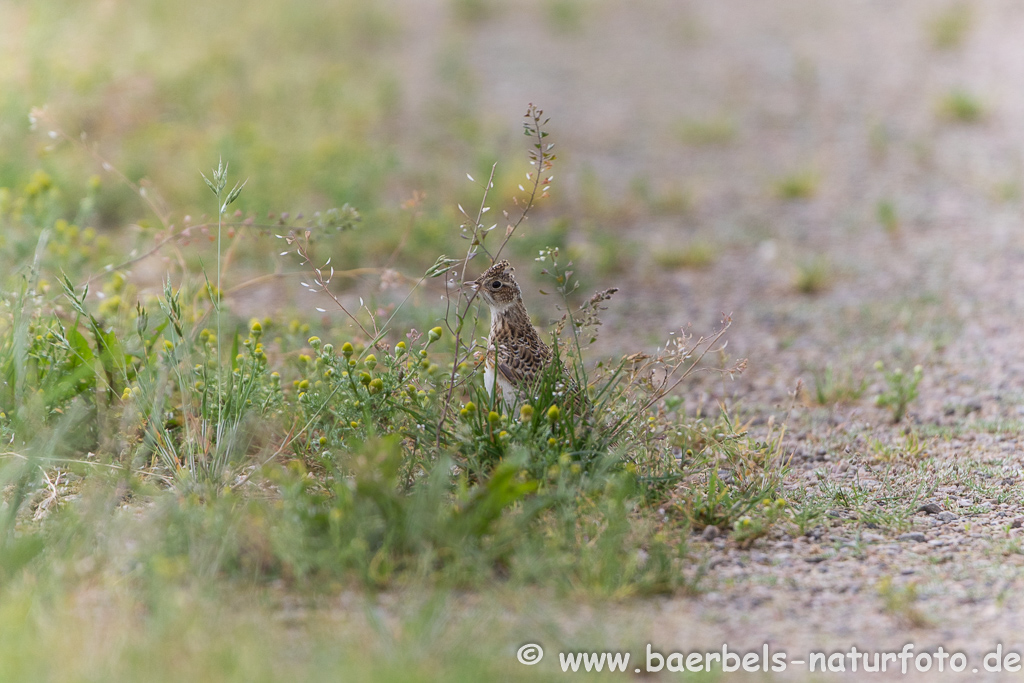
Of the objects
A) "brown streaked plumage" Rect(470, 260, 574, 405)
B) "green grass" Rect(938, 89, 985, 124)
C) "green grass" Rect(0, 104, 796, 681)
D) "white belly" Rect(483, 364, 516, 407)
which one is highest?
"green grass" Rect(938, 89, 985, 124)

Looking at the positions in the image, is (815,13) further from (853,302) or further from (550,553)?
(550,553)

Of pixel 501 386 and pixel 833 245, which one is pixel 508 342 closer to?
pixel 501 386

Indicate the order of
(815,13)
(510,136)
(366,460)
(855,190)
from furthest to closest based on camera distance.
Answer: (815,13)
(510,136)
(855,190)
(366,460)

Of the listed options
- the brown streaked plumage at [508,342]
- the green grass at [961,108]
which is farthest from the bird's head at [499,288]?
the green grass at [961,108]

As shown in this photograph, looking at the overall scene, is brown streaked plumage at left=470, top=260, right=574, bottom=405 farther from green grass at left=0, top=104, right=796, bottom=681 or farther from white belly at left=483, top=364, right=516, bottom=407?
green grass at left=0, top=104, right=796, bottom=681

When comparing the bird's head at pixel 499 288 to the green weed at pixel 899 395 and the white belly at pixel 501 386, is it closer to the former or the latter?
the white belly at pixel 501 386

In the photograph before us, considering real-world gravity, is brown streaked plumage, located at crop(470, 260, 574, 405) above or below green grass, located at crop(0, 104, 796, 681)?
above

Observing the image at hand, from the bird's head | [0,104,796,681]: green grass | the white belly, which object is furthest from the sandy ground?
the bird's head

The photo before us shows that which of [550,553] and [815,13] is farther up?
[815,13]

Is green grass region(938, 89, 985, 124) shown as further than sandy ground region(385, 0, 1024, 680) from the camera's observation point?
Yes

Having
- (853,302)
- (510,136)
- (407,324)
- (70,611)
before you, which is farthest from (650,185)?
(70,611)

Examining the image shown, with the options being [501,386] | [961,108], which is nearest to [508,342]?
[501,386]

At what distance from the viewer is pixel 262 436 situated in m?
3.57

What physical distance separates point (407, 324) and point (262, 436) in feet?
→ 5.91
